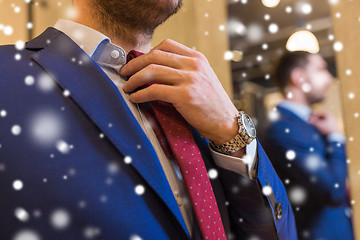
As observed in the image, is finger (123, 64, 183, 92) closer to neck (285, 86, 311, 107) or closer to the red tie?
the red tie

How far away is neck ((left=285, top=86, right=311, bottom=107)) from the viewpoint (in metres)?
1.19

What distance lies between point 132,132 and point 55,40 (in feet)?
0.80

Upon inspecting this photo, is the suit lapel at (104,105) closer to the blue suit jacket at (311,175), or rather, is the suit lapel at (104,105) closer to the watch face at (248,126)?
the watch face at (248,126)

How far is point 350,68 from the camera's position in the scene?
50.1 inches

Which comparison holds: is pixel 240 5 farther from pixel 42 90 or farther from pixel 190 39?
pixel 42 90

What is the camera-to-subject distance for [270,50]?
Answer: 4.08ft

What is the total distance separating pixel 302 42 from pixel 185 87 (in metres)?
0.78

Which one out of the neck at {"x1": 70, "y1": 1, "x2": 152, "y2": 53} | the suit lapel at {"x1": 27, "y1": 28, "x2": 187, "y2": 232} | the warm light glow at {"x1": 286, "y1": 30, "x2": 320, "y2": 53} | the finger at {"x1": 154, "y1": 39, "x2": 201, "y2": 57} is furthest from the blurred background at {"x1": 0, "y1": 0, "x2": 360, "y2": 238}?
the suit lapel at {"x1": 27, "y1": 28, "x2": 187, "y2": 232}

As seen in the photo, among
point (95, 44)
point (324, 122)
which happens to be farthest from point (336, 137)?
point (95, 44)

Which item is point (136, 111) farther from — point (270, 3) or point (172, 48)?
point (270, 3)

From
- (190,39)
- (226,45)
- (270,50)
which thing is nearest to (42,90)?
(190,39)

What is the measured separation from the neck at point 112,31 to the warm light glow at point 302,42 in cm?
66

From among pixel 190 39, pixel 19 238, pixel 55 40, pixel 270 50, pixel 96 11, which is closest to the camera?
pixel 19 238

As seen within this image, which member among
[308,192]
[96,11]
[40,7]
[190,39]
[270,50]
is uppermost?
[40,7]
